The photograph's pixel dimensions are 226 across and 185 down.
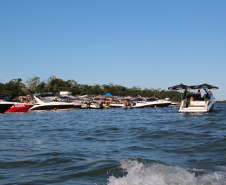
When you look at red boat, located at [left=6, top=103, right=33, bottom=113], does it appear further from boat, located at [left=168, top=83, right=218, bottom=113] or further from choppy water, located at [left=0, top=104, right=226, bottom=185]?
choppy water, located at [left=0, top=104, right=226, bottom=185]

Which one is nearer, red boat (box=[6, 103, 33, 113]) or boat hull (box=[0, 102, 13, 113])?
boat hull (box=[0, 102, 13, 113])

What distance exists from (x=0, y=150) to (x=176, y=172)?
492 cm

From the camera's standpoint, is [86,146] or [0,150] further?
[86,146]

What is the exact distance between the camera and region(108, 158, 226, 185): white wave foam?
4.41m

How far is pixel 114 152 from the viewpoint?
24.0 feet

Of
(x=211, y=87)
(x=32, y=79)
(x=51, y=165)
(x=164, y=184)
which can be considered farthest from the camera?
(x=32, y=79)

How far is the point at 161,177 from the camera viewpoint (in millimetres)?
4652

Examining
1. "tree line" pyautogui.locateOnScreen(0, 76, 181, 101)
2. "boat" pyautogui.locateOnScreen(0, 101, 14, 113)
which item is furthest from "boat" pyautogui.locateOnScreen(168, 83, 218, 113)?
"tree line" pyautogui.locateOnScreen(0, 76, 181, 101)

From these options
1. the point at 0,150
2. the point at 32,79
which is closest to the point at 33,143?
the point at 0,150

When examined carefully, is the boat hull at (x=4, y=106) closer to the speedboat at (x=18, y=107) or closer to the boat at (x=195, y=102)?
the speedboat at (x=18, y=107)

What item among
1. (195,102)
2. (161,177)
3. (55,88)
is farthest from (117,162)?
(55,88)

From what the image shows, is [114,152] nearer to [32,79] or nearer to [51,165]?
[51,165]

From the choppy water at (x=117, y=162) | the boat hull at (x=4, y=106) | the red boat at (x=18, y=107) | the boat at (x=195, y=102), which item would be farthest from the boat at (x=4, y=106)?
the choppy water at (x=117, y=162)

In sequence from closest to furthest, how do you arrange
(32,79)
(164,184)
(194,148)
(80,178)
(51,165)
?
(164,184) → (80,178) → (51,165) → (194,148) → (32,79)
